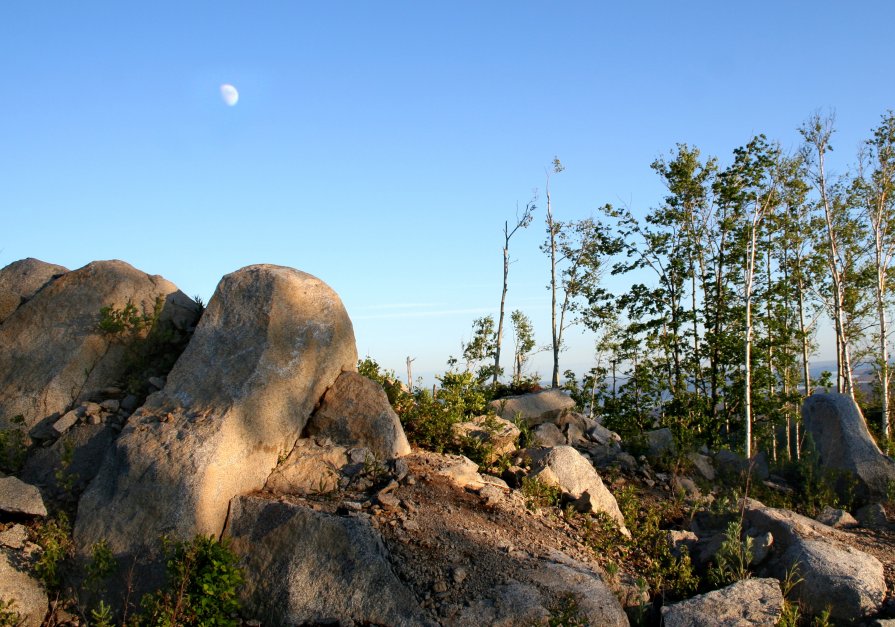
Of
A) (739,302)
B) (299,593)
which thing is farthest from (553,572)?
(739,302)

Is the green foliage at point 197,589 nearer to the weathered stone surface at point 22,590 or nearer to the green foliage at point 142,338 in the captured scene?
the weathered stone surface at point 22,590

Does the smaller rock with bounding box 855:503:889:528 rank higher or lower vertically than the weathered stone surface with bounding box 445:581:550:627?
higher

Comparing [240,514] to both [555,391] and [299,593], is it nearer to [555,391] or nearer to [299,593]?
[299,593]

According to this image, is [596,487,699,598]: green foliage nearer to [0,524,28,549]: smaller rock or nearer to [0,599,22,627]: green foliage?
[0,599,22,627]: green foliage

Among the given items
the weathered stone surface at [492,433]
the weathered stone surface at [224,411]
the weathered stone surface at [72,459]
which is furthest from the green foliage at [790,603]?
the weathered stone surface at [72,459]

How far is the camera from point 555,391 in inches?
581

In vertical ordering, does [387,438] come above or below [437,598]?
above

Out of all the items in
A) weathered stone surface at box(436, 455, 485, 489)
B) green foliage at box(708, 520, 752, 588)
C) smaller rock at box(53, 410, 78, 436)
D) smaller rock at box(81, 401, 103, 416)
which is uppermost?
smaller rock at box(81, 401, 103, 416)

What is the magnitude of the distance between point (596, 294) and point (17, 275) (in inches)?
585

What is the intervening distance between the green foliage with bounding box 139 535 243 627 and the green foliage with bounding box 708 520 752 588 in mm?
4816

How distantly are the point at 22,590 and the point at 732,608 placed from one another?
21.4ft

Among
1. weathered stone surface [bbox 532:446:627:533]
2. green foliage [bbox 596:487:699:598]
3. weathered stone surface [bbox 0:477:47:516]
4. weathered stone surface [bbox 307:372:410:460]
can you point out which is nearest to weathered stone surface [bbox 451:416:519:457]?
weathered stone surface [bbox 532:446:627:533]

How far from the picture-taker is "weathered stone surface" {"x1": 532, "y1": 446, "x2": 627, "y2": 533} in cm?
809

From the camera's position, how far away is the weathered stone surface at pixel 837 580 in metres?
6.77
